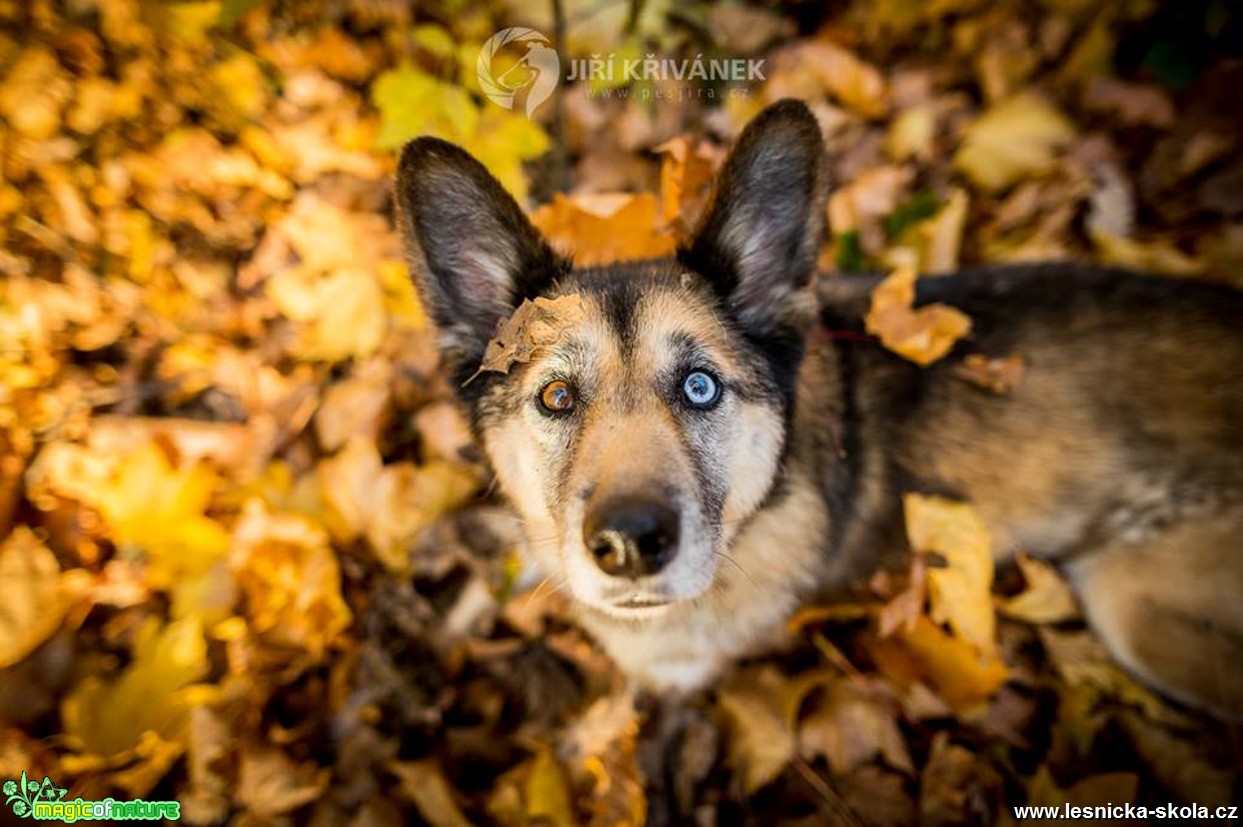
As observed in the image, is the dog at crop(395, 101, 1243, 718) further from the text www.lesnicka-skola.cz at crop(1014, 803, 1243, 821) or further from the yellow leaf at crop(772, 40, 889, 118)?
the yellow leaf at crop(772, 40, 889, 118)

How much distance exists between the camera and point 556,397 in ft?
7.45

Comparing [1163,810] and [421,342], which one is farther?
[421,342]

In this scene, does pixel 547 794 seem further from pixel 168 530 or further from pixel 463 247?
pixel 463 247

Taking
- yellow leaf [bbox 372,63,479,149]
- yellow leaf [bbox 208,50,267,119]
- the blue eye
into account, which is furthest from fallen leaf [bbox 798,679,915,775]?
yellow leaf [bbox 208,50,267,119]

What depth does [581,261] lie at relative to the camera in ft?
9.88

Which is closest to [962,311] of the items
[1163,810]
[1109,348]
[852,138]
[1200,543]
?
[1109,348]

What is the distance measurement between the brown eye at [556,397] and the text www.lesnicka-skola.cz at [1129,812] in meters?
2.53

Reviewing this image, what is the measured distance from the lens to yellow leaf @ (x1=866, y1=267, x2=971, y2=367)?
8.55ft

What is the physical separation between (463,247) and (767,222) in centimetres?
117

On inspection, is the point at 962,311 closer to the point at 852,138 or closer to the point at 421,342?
the point at 852,138

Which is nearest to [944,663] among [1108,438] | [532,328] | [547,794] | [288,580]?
[1108,438]

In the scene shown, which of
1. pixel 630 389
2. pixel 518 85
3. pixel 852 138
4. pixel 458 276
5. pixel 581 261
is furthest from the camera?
pixel 852 138

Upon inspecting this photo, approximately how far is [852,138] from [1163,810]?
3898 millimetres

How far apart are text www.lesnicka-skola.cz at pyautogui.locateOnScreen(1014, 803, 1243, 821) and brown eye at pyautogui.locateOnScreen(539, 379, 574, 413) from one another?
2533 mm
